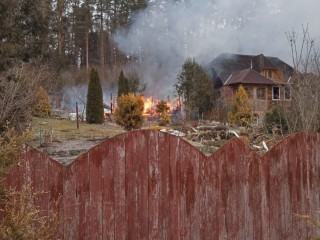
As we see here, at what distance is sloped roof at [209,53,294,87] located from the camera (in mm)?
40688

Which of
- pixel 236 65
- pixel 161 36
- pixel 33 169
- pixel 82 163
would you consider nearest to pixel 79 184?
pixel 82 163

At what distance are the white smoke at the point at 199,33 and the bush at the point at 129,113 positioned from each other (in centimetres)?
3002

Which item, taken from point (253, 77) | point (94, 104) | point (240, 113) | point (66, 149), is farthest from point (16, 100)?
point (253, 77)

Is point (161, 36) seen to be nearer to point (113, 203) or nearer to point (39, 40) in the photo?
point (39, 40)

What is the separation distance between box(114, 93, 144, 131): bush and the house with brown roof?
15680 millimetres

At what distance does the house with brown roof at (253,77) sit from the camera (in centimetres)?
3656

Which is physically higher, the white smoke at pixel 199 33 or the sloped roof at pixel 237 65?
the white smoke at pixel 199 33

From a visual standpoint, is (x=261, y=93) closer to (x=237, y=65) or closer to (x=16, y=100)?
(x=237, y=65)

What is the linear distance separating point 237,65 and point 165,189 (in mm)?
41079

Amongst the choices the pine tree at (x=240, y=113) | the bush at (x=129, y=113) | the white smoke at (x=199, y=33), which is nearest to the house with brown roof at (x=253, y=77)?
the pine tree at (x=240, y=113)

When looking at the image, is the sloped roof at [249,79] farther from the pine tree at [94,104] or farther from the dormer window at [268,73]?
the pine tree at [94,104]

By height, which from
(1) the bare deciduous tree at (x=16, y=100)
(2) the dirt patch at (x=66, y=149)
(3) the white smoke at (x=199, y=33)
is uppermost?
(3) the white smoke at (x=199, y=33)

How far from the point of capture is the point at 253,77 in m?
37.1

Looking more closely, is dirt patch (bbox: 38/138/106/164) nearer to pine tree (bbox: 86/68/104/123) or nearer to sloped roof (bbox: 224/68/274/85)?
pine tree (bbox: 86/68/104/123)
